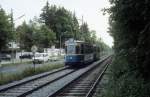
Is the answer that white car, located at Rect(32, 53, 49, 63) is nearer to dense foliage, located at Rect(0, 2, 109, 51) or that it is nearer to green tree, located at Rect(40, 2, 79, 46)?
dense foliage, located at Rect(0, 2, 109, 51)

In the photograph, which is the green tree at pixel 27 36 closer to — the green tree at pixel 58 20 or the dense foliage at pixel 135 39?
the green tree at pixel 58 20

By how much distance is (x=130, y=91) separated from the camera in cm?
1463

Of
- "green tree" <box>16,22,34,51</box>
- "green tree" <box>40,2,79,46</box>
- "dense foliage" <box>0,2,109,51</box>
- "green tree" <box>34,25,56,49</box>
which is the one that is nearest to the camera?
"dense foliage" <box>0,2,109,51</box>

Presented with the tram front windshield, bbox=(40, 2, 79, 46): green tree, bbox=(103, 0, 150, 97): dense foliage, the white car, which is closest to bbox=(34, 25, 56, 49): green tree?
bbox=(40, 2, 79, 46): green tree

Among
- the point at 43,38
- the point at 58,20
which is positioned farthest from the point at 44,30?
the point at 58,20

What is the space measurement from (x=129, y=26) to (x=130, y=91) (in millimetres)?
3152

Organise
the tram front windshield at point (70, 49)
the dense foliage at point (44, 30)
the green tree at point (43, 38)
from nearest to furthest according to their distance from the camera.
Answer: the tram front windshield at point (70, 49)
the dense foliage at point (44, 30)
the green tree at point (43, 38)

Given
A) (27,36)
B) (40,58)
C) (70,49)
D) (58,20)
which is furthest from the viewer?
(58,20)

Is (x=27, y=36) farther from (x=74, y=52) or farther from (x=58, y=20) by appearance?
(x=74, y=52)

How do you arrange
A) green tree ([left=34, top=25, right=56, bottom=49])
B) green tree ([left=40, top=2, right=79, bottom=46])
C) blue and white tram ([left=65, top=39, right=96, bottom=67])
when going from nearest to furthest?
blue and white tram ([left=65, top=39, right=96, bottom=67]) < green tree ([left=34, top=25, right=56, bottom=49]) < green tree ([left=40, top=2, right=79, bottom=46])

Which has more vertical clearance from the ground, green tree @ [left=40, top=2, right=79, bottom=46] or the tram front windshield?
green tree @ [left=40, top=2, right=79, bottom=46]

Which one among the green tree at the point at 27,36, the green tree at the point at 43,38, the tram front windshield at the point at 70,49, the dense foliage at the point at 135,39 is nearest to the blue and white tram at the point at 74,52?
the tram front windshield at the point at 70,49

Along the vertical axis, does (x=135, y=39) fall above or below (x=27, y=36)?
below

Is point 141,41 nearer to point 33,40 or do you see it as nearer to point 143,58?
point 143,58
